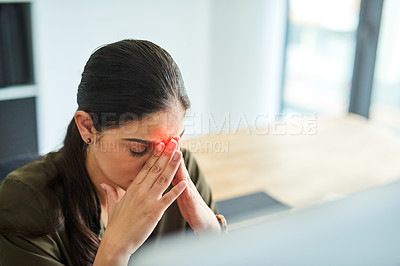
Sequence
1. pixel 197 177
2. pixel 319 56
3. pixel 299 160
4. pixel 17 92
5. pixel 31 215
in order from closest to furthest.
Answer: pixel 31 215, pixel 197 177, pixel 299 160, pixel 17 92, pixel 319 56

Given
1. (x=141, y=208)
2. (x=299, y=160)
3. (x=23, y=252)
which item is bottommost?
(x=299, y=160)

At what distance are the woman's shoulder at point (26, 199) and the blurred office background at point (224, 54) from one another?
68 cm

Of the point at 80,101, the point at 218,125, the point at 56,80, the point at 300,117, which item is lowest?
the point at 218,125

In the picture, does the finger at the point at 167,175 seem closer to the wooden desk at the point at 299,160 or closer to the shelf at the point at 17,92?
the wooden desk at the point at 299,160

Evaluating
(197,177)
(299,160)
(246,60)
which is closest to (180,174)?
(197,177)

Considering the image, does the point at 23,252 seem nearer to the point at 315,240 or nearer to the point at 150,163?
the point at 150,163

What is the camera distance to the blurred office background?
2.43 m

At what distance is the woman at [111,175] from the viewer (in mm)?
970

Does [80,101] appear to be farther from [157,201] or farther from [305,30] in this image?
[305,30]

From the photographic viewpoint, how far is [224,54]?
11.3ft

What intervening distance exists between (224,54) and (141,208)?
2579mm

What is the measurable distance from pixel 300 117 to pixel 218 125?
0.98m

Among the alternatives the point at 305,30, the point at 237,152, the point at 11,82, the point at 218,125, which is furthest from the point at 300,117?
the point at 305,30

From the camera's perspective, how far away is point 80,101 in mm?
1045
